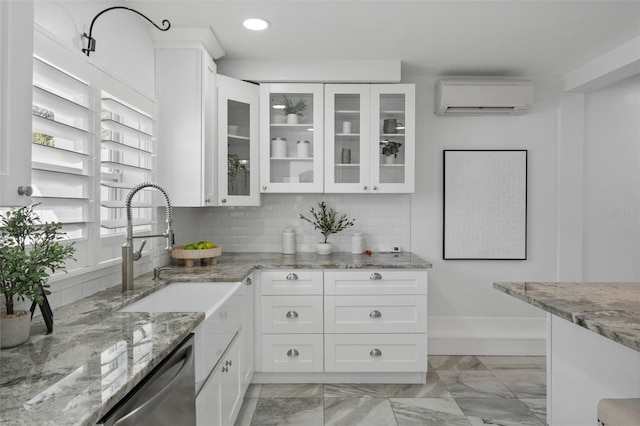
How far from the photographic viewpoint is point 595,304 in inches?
58.9

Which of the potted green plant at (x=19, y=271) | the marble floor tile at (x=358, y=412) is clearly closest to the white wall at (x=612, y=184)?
the marble floor tile at (x=358, y=412)

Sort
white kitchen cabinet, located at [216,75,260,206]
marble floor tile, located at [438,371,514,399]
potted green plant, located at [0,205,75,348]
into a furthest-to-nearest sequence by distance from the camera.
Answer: white kitchen cabinet, located at [216,75,260,206]
marble floor tile, located at [438,371,514,399]
potted green plant, located at [0,205,75,348]

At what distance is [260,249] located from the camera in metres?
3.57

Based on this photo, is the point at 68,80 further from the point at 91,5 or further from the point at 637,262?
the point at 637,262

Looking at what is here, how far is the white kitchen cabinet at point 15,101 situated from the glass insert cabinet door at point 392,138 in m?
2.48

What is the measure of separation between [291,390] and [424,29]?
263cm

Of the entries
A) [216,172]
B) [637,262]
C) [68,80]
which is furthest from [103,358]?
[637,262]

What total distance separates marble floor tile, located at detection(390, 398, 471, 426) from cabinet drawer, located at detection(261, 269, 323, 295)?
0.92 m

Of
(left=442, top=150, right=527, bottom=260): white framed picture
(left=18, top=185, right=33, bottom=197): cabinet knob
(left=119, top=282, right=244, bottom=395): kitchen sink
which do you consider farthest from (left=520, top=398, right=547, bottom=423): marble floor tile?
(left=18, top=185, right=33, bottom=197): cabinet knob

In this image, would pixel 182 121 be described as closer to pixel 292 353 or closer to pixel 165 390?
pixel 292 353

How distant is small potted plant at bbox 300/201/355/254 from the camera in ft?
11.3

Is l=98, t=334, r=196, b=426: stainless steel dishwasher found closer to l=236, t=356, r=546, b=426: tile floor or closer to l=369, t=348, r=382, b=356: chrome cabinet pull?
l=236, t=356, r=546, b=426: tile floor

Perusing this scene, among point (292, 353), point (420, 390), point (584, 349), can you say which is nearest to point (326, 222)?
point (292, 353)

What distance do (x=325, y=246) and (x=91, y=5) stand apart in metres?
2.23
